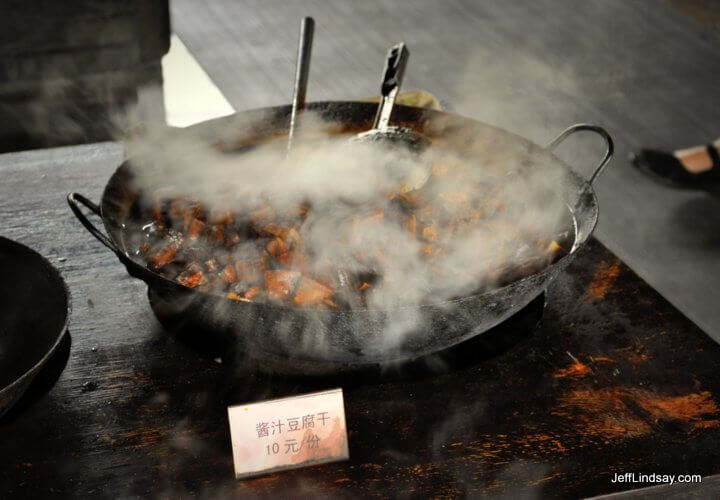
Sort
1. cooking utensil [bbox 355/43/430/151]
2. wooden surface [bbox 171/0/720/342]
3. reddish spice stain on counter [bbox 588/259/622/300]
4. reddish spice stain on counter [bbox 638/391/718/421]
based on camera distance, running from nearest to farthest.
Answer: reddish spice stain on counter [bbox 638/391/718/421], cooking utensil [bbox 355/43/430/151], reddish spice stain on counter [bbox 588/259/622/300], wooden surface [bbox 171/0/720/342]

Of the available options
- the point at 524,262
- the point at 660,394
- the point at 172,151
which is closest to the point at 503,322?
the point at 524,262

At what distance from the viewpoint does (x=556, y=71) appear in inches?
202

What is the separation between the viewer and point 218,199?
198 cm

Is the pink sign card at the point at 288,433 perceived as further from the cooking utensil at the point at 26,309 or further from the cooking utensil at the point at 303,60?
the cooking utensil at the point at 303,60

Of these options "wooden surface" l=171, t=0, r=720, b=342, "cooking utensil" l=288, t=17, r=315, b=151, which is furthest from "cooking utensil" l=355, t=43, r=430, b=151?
"wooden surface" l=171, t=0, r=720, b=342

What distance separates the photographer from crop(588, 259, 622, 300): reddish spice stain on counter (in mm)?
2215

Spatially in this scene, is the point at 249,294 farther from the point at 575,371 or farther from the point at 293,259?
the point at 575,371

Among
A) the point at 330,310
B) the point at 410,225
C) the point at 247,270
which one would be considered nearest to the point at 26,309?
the point at 247,270

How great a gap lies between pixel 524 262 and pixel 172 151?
1119 millimetres

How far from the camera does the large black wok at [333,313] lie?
156cm

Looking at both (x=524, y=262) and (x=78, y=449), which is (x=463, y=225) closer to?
(x=524, y=262)

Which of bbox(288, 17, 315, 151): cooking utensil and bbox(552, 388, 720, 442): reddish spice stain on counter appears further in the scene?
bbox(288, 17, 315, 151): cooking utensil

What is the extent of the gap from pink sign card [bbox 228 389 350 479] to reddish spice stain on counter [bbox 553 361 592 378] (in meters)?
0.67

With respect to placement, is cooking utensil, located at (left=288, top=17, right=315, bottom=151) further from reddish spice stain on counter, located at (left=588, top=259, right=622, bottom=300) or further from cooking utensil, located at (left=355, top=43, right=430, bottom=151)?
reddish spice stain on counter, located at (left=588, top=259, right=622, bottom=300)
